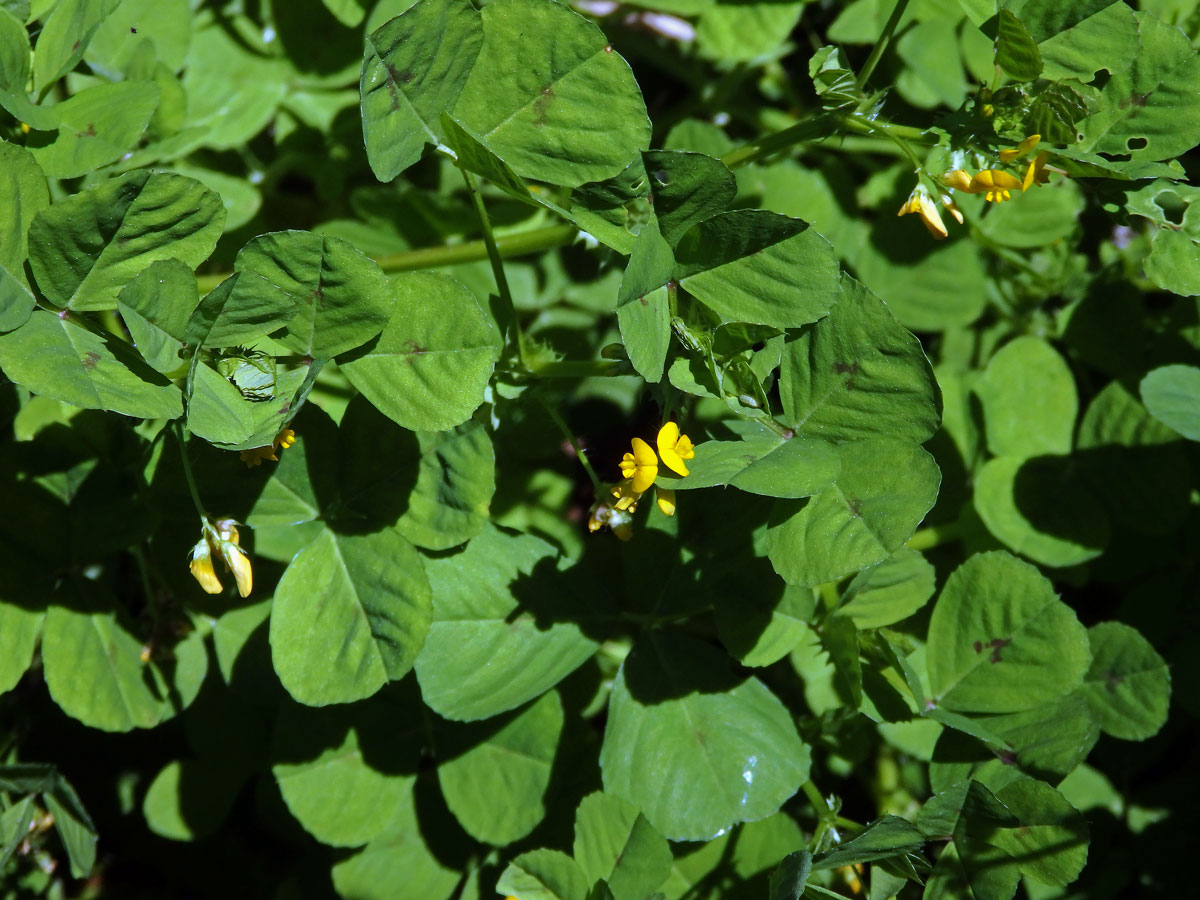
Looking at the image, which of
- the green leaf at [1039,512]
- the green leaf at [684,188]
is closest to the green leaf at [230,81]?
the green leaf at [684,188]

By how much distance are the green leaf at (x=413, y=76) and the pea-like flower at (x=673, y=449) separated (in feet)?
2.25

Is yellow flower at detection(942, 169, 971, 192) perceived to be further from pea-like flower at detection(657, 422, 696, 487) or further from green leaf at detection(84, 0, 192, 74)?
green leaf at detection(84, 0, 192, 74)

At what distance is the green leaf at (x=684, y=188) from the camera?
1770 mm

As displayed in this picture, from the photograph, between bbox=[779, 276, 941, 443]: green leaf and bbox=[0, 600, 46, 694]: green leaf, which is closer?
bbox=[779, 276, 941, 443]: green leaf

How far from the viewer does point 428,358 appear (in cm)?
187

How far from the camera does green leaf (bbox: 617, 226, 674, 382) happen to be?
1647 millimetres

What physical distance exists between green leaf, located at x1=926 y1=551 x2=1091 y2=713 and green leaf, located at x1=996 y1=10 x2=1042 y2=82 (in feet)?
3.44

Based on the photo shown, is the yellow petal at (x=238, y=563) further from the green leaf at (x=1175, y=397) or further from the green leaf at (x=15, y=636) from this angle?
the green leaf at (x=1175, y=397)

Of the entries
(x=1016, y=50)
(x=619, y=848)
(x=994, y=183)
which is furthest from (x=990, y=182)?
(x=619, y=848)

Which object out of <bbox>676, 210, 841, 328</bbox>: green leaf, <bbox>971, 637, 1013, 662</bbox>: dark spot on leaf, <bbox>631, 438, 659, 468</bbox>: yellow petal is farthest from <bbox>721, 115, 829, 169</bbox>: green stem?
<bbox>971, 637, 1013, 662</bbox>: dark spot on leaf

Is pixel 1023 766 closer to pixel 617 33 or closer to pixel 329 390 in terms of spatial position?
pixel 329 390

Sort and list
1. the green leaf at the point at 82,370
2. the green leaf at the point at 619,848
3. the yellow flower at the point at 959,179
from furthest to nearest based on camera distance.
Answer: the green leaf at the point at 619,848 → the yellow flower at the point at 959,179 → the green leaf at the point at 82,370

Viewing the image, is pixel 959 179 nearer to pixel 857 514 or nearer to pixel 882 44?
pixel 882 44

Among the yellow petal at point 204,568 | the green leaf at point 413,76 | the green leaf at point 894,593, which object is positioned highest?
the green leaf at point 413,76
